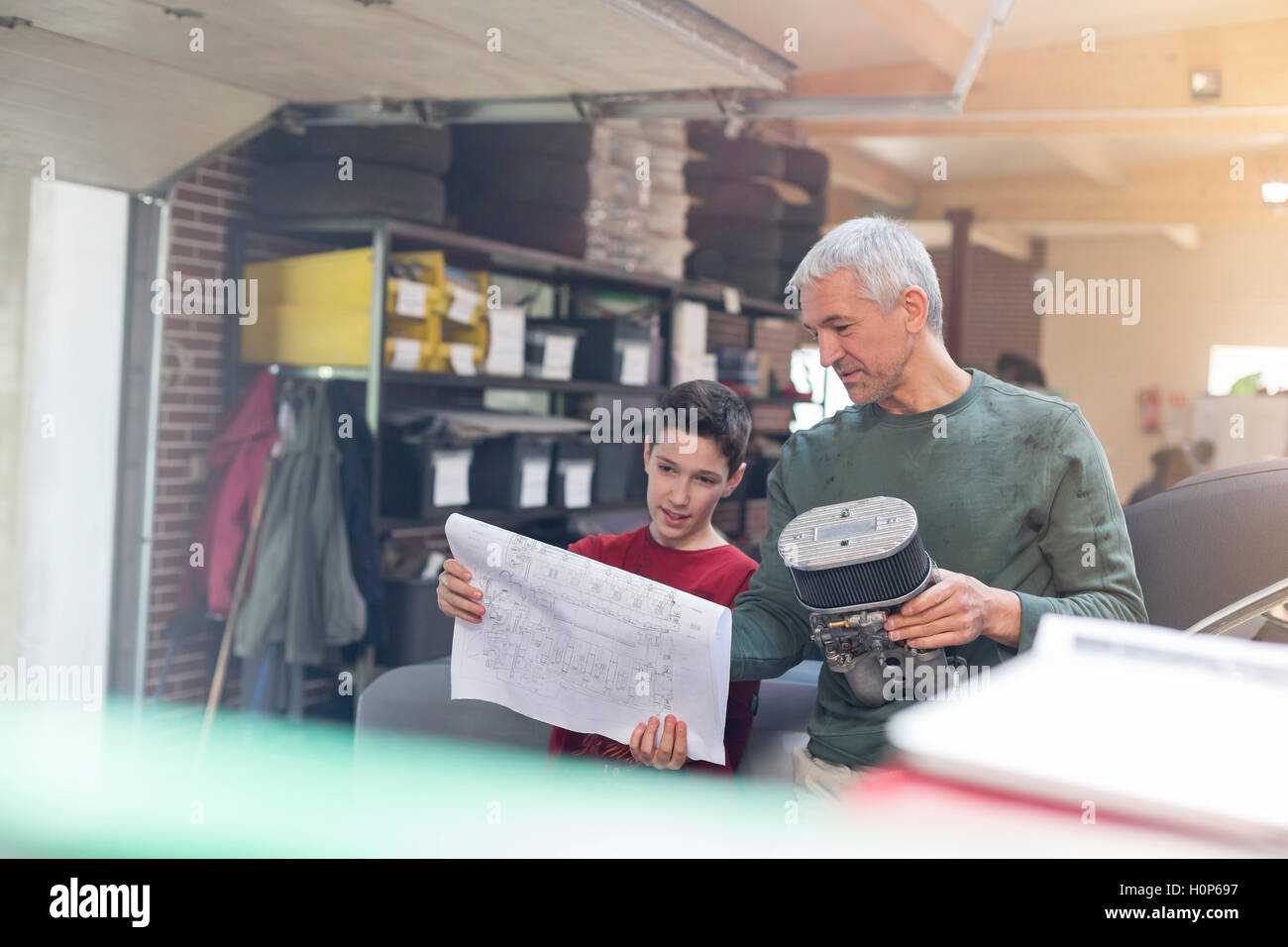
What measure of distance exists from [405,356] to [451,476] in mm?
491

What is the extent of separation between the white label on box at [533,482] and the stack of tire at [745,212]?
1.96 m

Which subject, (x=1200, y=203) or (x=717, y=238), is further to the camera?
(x=1200, y=203)

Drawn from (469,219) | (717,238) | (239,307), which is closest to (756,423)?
(717,238)

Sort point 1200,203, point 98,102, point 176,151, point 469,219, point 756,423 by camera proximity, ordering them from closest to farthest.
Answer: point 98,102, point 176,151, point 469,219, point 756,423, point 1200,203

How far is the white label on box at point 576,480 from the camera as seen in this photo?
4684 mm

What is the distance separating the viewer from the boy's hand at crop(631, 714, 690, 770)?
1.70 metres

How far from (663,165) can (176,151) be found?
2.95m

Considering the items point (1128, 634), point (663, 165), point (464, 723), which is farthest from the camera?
point (663, 165)

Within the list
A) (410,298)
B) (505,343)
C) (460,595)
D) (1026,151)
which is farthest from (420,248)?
(1026,151)

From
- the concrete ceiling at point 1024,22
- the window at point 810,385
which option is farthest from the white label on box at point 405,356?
the window at point 810,385

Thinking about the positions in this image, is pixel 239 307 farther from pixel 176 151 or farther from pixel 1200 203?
pixel 1200 203

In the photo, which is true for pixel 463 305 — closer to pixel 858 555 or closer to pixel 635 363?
pixel 635 363

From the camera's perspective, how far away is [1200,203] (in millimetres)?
10117

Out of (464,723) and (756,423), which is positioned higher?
(756,423)
